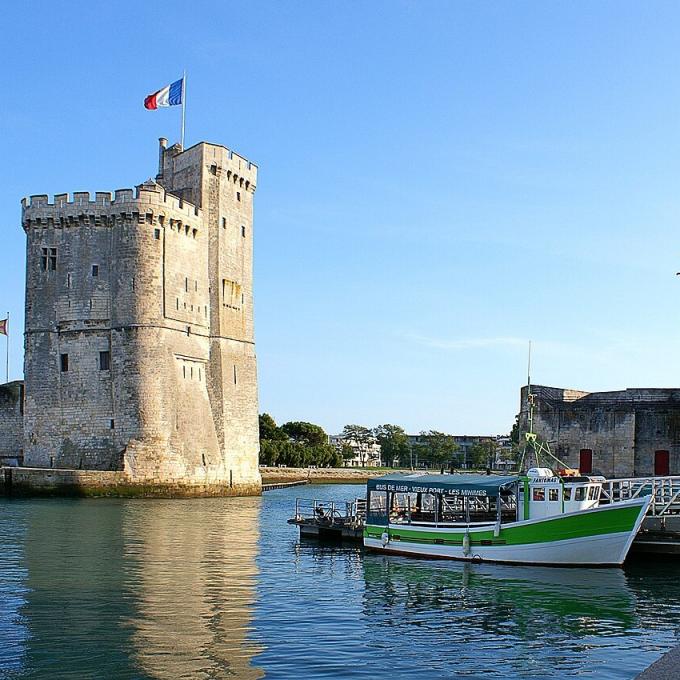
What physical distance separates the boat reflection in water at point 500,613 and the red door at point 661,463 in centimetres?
1708

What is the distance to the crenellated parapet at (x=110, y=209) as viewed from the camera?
57.1 metres

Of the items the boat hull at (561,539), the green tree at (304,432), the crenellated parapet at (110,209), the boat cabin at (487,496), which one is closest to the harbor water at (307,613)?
the boat hull at (561,539)

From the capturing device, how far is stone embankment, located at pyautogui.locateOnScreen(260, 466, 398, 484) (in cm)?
8891

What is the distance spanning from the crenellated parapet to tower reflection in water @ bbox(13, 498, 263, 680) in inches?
915

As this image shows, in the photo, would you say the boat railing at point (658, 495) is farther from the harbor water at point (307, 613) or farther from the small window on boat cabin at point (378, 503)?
the small window on boat cabin at point (378, 503)

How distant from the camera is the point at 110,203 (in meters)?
57.4

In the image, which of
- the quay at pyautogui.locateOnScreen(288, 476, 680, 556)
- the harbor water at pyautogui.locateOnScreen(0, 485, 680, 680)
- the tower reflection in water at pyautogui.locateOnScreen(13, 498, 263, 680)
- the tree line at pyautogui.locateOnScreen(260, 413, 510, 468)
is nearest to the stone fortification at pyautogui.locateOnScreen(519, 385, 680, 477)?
the quay at pyautogui.locateOnScreen(288, 476, 680, 556)

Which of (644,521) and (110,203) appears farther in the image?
(110,203)

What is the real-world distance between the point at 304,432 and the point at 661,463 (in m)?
87.4

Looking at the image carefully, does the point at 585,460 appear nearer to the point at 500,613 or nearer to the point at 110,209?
the point at 500,613

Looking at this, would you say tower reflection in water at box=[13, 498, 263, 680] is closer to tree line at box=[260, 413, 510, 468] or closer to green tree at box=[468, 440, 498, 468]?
tree line at box=[260, 413, 510, 468]

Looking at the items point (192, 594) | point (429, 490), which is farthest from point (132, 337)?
point (192, 594)

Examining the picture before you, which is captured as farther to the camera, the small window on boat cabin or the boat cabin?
the small window on boat cabin

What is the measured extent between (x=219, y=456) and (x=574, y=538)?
121 feet
